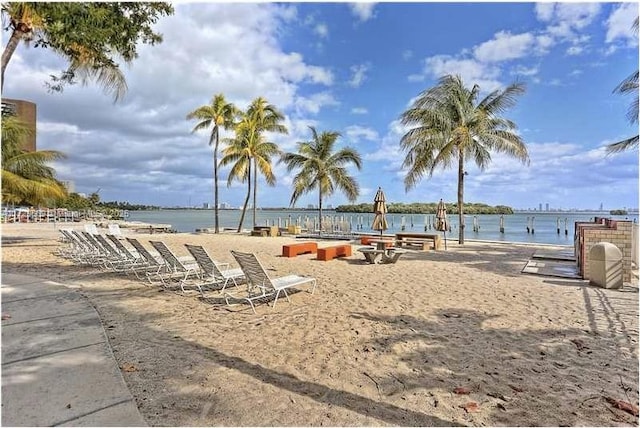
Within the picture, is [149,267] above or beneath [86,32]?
beneath

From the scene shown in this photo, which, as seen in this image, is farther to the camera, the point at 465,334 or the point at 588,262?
the point at 588,262

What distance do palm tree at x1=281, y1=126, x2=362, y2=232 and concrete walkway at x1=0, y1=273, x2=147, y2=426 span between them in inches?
745

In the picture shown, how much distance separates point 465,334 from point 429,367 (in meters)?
1.19

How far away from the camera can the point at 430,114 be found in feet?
52.3

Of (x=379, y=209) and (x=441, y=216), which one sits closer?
(x=379, y=209)

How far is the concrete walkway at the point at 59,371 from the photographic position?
8.65 feet

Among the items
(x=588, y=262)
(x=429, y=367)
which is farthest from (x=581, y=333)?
(x=588, y=262)

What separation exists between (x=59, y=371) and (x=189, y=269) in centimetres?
416

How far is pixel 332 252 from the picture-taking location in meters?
11.4

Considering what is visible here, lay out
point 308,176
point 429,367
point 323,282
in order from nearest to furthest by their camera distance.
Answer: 1. point 429,367
2. point 323,282
3. point 308,176

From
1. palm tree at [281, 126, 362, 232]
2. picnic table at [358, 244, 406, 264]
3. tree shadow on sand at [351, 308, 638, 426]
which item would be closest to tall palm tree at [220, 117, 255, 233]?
palm tree at [281, 126, 362, 232]

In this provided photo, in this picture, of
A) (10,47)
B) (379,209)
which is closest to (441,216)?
(379,209)

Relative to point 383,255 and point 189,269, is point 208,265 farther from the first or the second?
point 383,255

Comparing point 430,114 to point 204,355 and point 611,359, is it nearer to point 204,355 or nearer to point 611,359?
point 611,359
